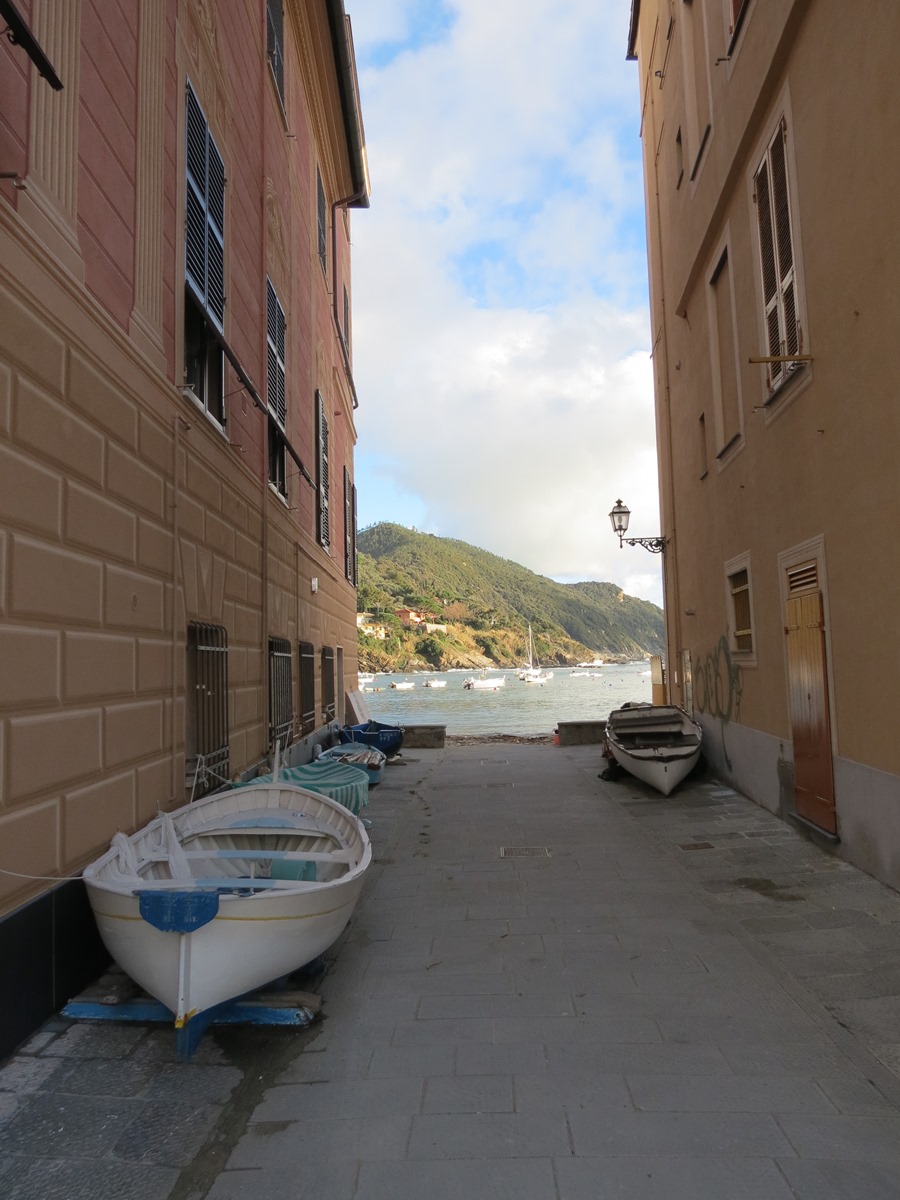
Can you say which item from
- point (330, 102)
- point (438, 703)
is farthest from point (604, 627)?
point (330, 102)

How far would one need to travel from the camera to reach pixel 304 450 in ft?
42.8

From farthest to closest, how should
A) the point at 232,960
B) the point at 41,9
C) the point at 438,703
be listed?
1. the point at 438,703
2. the point at 41,9
3. the point at 232,960

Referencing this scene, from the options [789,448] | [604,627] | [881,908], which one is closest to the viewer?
[881,908]

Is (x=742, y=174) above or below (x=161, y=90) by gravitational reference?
above

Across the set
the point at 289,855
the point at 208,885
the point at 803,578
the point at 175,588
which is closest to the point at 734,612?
the point at 803,578

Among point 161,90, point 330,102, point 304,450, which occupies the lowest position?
point 304,450

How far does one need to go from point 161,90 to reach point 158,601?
3995 mm

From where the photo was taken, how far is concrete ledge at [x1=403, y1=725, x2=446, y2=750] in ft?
61.9

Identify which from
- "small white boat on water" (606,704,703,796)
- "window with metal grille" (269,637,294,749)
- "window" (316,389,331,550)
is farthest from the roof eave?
"window with metal grille" (269,637,294,749)

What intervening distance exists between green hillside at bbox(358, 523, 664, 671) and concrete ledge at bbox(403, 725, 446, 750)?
9211 cm

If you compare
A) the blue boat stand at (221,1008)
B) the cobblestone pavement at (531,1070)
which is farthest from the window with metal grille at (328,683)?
the blue boat stand at (221,1008)

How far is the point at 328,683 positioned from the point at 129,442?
10669 mm

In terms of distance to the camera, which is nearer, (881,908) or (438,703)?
(881,908)

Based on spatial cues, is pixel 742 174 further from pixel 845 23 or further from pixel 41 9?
pixel 41 9
